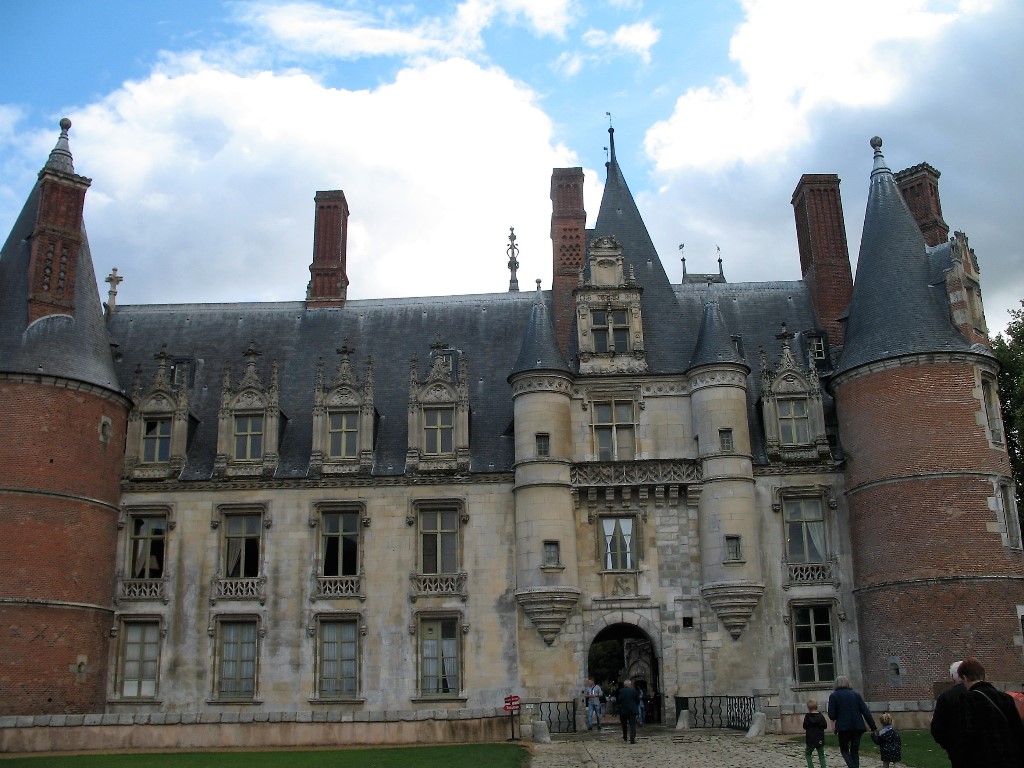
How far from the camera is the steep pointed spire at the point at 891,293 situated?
2769 centimetres

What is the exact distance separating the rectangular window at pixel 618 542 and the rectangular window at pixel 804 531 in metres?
4.31

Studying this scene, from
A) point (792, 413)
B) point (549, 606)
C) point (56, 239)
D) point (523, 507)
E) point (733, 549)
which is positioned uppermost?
point (56, 239)

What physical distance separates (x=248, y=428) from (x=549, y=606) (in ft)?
34.0

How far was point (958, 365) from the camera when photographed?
2719cm

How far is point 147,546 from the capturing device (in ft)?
95.6

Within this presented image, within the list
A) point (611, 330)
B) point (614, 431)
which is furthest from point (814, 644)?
point (611, 330)

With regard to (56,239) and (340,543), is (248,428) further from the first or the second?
(56,239)

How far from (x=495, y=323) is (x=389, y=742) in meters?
16.2

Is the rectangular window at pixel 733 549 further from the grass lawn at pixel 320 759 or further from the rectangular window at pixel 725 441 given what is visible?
the grass lawn at pixel 320 759

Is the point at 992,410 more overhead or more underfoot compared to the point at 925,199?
more underfoot

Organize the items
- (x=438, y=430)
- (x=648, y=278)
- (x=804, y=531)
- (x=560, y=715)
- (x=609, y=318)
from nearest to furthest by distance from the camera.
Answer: (x=560, y=715)
(x=804, y=531)
(x=438, y=430)
(x=609, y=318)
(x=648, y=278)

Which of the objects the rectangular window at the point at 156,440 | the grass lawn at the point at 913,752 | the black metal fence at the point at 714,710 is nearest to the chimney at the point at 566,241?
the black metal fence at the point at 714,710

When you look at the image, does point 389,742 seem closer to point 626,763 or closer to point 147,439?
point 626,763

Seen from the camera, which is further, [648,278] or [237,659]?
[648,278]
